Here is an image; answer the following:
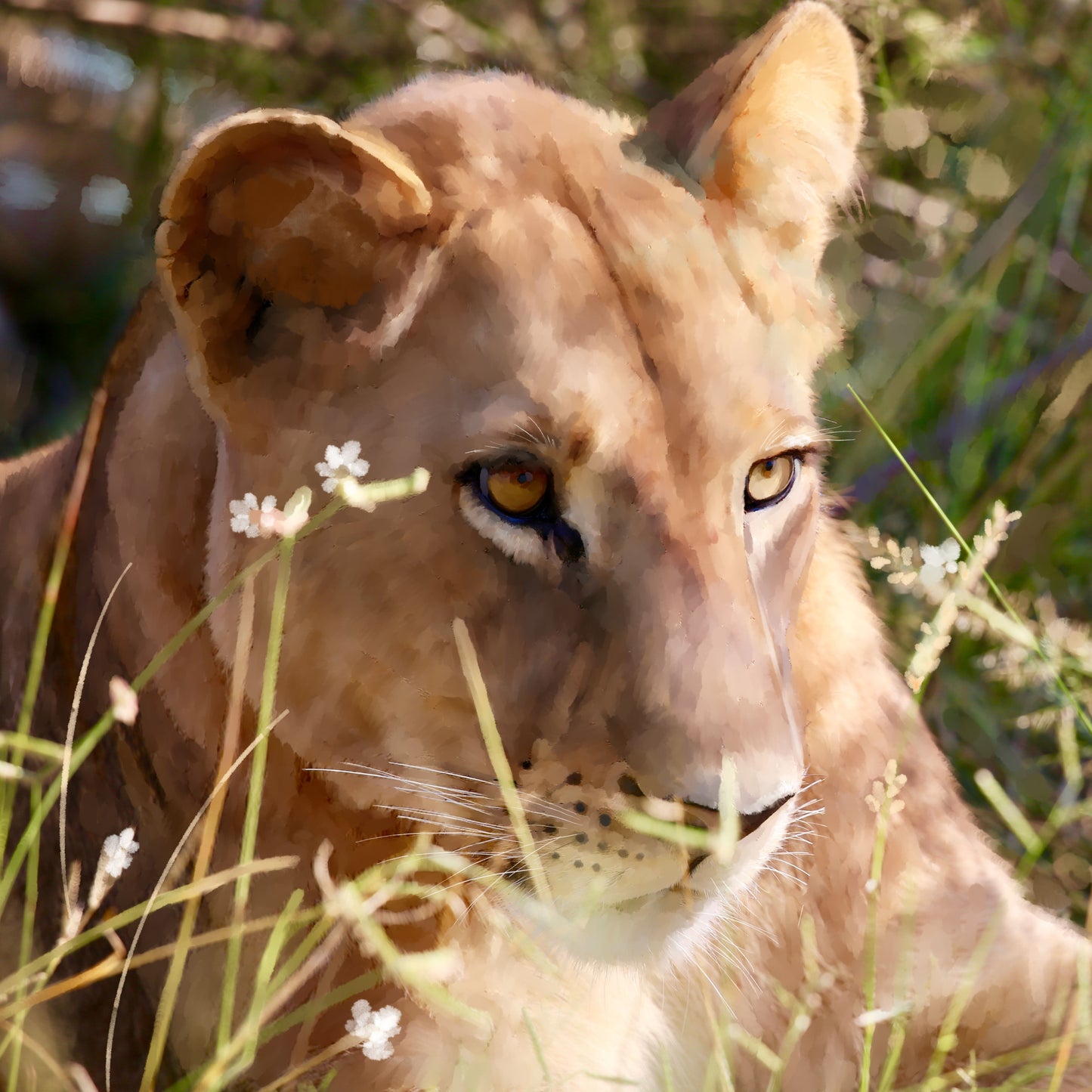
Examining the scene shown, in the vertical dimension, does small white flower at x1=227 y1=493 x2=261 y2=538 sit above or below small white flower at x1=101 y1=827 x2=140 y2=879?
above

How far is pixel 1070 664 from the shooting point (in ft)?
8.12

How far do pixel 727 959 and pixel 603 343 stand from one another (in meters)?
1.00

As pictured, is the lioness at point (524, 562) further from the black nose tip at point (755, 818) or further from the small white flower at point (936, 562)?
the small white flower at point (936, 562)

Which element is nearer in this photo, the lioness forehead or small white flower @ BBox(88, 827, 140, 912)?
small white flower @ BBox(88, 827, 140, 912)

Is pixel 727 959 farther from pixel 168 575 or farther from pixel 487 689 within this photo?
pixel 168 575

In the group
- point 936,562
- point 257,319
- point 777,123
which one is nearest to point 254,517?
point 257,319

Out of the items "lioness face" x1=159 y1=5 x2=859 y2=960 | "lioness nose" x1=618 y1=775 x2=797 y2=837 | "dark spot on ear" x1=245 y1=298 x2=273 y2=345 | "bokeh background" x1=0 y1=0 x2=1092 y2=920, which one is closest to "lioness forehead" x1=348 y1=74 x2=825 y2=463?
"lioness face" x1=159 y1=5 x2=859 y2=960

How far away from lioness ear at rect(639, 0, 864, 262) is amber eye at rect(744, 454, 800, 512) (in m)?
0.37

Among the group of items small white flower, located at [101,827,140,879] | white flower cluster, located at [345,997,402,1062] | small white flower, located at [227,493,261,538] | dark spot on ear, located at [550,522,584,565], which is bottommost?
white flower cluster, located at [345,997,402,1062]

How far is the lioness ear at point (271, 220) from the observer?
64.1 inches

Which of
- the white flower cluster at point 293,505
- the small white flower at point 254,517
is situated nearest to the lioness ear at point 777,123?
the white flower cluster at point 293,505

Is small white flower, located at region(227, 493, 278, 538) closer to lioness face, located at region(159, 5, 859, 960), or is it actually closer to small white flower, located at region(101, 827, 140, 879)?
lioness face, located at region(159, 5, 859, 960)

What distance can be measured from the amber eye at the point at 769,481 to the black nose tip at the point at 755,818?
0.41 m

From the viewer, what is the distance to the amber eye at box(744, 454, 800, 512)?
180 cm
